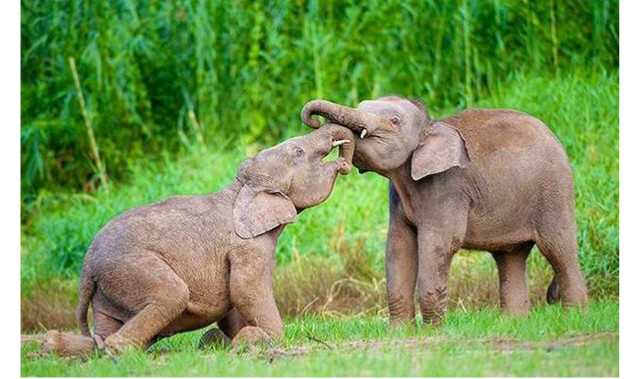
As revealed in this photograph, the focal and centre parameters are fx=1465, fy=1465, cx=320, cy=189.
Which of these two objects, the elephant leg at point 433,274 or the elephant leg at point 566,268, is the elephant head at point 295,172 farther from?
the elephant leg at point 566,268

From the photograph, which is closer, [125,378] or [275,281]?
[125,378]

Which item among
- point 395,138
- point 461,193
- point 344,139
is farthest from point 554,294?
point 344,139

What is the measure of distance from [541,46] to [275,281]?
4.75 m

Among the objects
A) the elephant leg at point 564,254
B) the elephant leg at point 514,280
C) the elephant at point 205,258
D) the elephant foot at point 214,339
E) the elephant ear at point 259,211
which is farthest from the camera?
the elephant leg at point 514,280

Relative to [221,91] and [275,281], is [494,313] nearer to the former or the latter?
[275,281]

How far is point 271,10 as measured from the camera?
16.7 metres

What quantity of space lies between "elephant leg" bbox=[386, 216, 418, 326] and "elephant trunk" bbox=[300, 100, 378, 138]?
82 cm

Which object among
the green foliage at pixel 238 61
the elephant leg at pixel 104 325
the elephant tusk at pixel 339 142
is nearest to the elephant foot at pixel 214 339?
the elephant leg at pixel 104 325

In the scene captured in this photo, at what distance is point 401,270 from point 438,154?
850mm

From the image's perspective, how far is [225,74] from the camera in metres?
16.8

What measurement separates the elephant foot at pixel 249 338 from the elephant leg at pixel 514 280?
2278 mm

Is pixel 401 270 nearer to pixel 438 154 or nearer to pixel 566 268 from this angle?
pixel 438 154

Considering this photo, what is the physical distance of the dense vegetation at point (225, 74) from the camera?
15633 millimetres

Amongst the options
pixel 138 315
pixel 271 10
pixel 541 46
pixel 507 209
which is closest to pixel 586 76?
pixel 541 46
